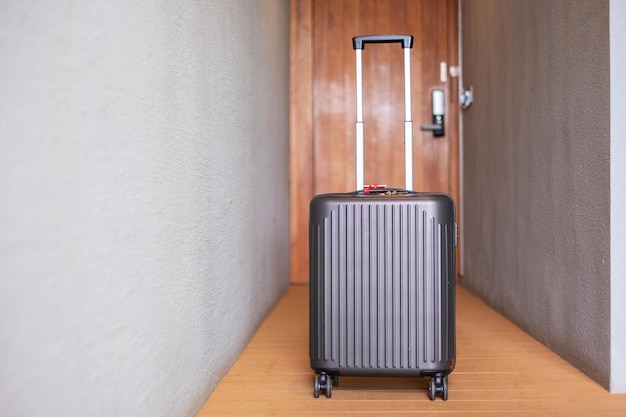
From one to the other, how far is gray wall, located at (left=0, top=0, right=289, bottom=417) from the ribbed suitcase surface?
332 millimetres

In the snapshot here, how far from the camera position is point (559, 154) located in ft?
6.30

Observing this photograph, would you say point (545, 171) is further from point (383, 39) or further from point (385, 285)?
point (385, 285)

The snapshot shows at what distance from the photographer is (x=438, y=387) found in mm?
1521

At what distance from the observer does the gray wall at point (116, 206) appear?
709 millimetres

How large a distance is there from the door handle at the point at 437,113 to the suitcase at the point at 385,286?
217 cm

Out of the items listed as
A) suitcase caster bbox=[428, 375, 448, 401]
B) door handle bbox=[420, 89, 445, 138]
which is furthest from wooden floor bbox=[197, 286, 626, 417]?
door handle bbox=[420, 89, 445, 138]

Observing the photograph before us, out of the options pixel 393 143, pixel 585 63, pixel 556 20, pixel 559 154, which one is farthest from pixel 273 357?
pixel 393 143

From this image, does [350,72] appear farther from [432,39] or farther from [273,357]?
[273,357]

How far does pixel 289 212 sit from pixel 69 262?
2.81 m

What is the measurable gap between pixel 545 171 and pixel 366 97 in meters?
1.73

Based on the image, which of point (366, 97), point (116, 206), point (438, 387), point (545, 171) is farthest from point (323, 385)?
point (366, 97)

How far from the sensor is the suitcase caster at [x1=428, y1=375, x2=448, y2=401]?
150cm

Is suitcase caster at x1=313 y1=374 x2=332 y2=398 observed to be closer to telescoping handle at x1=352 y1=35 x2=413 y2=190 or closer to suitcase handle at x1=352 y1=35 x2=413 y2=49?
telescoping handle at x1=352 y1=35 x2=413 y2=190
